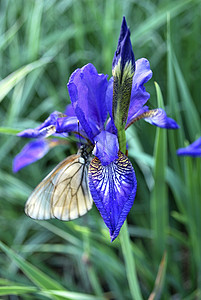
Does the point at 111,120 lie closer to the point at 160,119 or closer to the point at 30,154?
the point at 160,119

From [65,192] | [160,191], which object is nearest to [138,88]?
[65,192]

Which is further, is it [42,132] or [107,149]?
[42,132]

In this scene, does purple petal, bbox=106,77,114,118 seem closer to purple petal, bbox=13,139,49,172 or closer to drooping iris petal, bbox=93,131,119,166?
drooping iris petal, bbox=93,131,119,166

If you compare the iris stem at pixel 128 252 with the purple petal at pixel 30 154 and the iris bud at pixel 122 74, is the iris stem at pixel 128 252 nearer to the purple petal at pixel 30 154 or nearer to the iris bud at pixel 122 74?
the iris bud at pixel 122 74

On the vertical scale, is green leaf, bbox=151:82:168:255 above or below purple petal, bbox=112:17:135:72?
below

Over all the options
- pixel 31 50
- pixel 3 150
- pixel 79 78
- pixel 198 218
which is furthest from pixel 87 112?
pixel 31 50

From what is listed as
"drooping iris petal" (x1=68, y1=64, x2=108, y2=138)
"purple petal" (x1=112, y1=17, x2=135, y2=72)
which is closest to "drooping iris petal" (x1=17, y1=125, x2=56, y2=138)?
"drooping iris petal" (x1=68, y1=64, x2=108, y2=138)
